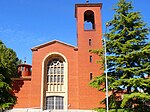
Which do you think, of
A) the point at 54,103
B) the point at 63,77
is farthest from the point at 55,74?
the point at 54,103

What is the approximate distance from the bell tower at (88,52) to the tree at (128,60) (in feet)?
34.6

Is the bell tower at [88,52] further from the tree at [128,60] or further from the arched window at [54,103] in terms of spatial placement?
the tree at [128,60]

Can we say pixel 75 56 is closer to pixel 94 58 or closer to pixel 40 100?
pixel 94 58

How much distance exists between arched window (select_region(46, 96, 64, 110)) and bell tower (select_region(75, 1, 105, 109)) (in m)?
2.57

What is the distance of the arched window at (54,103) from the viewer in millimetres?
31217

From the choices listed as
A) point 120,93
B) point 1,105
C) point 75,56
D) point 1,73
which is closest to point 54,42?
point 75,56

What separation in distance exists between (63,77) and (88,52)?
176 inches

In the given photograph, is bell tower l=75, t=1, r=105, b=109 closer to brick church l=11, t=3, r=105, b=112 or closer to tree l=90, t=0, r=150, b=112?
brick church l=11, t=3, r=105, b=112

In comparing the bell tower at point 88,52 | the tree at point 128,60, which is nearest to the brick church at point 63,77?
the bell tower at point 88,52

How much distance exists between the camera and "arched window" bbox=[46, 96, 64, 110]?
102 ft

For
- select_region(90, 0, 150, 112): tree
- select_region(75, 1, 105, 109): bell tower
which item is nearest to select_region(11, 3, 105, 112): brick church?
select_region(75, 1, 105, 109): bell tower

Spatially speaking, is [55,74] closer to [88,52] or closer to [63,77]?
[63,77]

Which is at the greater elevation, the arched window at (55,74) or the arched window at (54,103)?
the arched window at (55,74)

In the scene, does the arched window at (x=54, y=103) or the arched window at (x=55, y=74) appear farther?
the arched window at (x=55, y=74)
